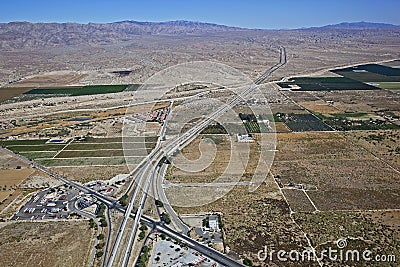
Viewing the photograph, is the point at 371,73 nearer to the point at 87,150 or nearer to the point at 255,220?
the point at 87,150

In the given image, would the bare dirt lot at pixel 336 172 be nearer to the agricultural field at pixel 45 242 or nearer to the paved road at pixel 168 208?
the paved road at pixel 168 208

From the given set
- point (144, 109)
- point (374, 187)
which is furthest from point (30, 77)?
point (374, 187)

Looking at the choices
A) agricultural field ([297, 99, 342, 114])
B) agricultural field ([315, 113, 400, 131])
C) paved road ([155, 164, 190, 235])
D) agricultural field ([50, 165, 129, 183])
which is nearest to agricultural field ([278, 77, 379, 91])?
agricultural field ([297, 99, 342, 114])

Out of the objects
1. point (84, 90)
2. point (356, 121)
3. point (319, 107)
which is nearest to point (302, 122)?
point (356, 121)

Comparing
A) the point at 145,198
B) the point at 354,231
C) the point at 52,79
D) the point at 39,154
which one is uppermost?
the point at 52,79

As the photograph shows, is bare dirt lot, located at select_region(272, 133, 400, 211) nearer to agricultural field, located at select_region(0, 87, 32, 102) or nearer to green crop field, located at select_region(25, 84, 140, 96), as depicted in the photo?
green crop field, located at select_region(25, 84, 140, 96)
